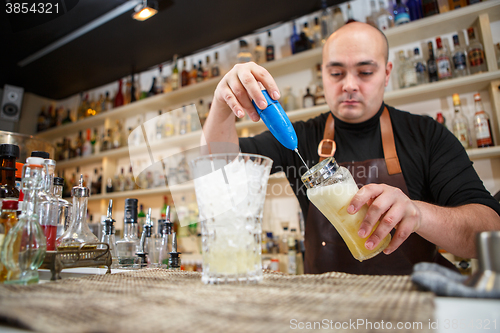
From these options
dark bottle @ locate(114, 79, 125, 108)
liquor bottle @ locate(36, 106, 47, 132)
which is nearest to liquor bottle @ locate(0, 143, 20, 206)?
dark bottle @ locate(114, 79, 125, 108)

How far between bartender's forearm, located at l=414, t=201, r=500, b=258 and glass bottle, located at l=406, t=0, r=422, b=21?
1688 millimetres

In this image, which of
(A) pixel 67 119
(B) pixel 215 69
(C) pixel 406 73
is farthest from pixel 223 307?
(A) pixel 67 119

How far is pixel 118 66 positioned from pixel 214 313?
12.2 ft

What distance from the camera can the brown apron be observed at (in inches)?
48.7

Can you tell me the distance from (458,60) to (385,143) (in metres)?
1.07

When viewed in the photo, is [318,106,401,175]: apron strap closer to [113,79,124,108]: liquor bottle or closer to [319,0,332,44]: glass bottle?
[319,0,332,44]: glass bottle

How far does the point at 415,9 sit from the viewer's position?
7.34 feet

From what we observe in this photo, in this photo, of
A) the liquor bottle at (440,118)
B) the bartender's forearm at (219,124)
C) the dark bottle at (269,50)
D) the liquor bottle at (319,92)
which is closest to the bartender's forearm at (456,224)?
the bartender's forearm at (219,124)

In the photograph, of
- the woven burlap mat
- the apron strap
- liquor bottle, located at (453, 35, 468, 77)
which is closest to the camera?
the woven burlap mat

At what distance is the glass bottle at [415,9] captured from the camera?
223 centimetres

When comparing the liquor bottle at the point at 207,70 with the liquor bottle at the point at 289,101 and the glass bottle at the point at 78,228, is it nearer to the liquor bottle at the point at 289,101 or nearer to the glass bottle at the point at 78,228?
the liquor bottle at the point at 289,101

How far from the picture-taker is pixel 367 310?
12.4 inches

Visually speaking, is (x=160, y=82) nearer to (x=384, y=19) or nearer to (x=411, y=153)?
(x=384, y=19)

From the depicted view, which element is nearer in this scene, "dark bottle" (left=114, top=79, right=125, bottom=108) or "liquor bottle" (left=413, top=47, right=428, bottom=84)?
"liquor bottle" (left=413, top=47, right=428, bottom=84)
